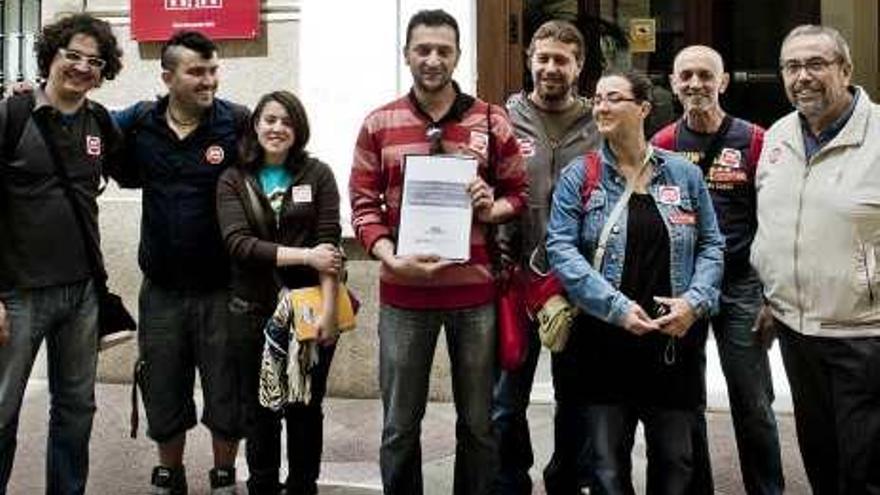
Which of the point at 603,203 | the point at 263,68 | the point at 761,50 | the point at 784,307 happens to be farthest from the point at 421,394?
the point at 761,50

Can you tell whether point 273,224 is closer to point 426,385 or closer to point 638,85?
point 426,385

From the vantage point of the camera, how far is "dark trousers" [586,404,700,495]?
13.3 ft

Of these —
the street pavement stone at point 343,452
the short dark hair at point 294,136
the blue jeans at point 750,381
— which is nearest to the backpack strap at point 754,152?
the blue jeans at point 750,381

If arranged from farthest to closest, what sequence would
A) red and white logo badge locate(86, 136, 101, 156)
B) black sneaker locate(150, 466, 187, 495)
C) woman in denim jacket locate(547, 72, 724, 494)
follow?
black sneaker locate(150, 466, 187, 495) < red and white logo badge locate(86, 136, 101, 156) < woman in denim jacket locate(547, 72, 724, 494)

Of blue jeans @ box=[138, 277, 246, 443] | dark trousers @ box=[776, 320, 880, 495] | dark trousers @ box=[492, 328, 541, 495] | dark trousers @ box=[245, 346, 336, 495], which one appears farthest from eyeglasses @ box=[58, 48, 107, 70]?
dark trousers @ box=[776, 320, 880, 495]

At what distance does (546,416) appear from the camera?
6609 millimetres

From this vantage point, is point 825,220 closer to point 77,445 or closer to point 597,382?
point 597,382

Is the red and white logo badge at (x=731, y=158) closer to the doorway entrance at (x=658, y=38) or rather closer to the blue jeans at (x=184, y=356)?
the blue jeans at (x=184, y=356)

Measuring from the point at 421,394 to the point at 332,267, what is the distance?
667 mm

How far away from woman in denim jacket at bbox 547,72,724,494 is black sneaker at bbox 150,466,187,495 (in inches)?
77.6

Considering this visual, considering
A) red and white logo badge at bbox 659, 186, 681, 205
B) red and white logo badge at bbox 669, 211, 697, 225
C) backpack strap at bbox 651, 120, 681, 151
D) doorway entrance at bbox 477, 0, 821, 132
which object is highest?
doorway entrance at bbox 477, 0, 821, 132

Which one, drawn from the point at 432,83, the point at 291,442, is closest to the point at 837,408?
the point at 432,83

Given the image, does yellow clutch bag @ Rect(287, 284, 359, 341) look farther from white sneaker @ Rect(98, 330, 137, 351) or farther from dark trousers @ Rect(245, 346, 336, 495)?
white sneaker @ Rect(98, 330, 137, 351)

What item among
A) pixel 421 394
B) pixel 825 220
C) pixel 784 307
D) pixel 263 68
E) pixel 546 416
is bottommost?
pixel 546 416
